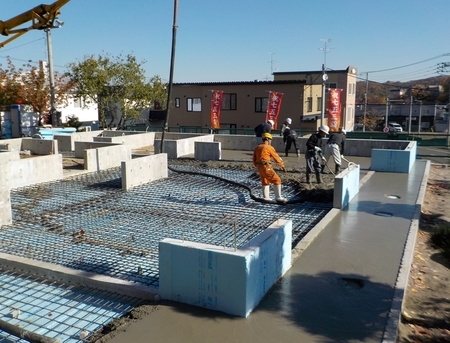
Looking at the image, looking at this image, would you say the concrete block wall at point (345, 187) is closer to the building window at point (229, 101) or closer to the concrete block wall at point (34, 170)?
the concrete block wall at point (34, 170)

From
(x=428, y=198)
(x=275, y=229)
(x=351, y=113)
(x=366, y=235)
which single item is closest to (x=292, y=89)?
(x=351, y=113)

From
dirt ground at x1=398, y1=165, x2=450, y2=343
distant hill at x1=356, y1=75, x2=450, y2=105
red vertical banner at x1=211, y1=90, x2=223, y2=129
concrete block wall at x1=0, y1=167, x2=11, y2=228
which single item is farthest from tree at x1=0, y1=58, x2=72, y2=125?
distant hill at x1=356, y1=75, x2=450, y2=105

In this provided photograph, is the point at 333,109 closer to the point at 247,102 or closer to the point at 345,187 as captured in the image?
the point at 247,102

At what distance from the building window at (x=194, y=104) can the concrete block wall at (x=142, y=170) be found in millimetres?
23730

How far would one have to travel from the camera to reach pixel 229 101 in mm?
35719

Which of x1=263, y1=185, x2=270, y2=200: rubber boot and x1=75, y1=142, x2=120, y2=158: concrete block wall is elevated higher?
x1=75, y1=142, x2=120, y2=158: concrete block wall

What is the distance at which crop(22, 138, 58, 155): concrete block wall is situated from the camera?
19.1 meters

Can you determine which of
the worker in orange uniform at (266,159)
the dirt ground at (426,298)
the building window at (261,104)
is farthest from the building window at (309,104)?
the dirt ground at (426,298)

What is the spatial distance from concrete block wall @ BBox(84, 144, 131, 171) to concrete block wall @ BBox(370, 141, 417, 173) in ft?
29.4

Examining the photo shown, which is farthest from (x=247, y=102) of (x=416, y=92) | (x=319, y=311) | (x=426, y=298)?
(x=416, y=92)

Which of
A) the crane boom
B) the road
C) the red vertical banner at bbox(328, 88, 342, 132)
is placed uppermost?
the crane boom

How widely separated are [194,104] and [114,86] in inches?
380

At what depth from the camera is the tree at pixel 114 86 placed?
2798 cm

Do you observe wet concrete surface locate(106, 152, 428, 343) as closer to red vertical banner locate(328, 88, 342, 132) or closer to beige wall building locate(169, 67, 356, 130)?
red vertical banner locate(328, 88, 342, 132)
